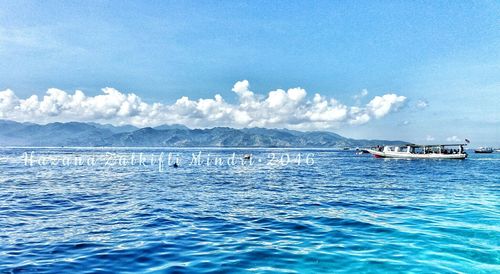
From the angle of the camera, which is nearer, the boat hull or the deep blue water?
the deep blue water

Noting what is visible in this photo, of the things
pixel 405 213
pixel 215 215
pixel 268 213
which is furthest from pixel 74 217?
pixel 405 213

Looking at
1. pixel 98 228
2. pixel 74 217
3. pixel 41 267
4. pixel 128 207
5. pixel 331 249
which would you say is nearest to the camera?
pixel 41 267

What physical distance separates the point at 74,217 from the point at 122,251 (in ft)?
28.7

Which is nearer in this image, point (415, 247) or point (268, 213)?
point (415, 247)

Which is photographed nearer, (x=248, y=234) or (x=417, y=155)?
(x=248, y=234)

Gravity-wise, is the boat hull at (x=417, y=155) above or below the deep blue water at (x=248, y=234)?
above

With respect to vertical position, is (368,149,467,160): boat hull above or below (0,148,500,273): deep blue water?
above

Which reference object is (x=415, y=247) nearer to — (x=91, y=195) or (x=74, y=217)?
(x=74, y=217)

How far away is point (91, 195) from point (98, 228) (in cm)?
1423

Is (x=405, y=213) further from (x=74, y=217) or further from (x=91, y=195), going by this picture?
(x=91, y=195)

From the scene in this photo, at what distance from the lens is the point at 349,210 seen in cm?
2286

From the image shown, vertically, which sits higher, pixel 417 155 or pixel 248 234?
pixel 417 155

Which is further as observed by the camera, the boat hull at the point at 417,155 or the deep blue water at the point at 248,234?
the boat hull at the point at 417,155

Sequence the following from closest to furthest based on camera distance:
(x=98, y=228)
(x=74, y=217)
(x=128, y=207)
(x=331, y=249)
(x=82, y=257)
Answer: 1. (x=82, y=257)
2. (x=331, y=249)
3. (x=98, y=228)
4. (x=74, y=217)
5. (x=128, y=207)
